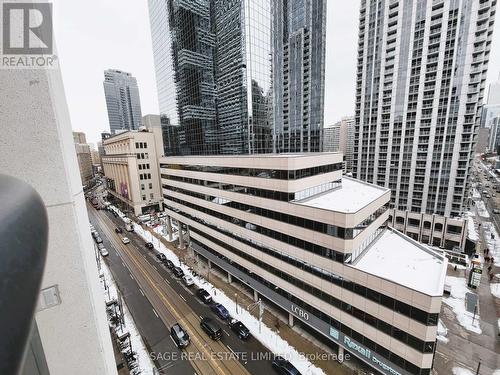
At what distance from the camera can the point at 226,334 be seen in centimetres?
2678

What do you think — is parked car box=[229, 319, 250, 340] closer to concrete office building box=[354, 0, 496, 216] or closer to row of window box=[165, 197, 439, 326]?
row of window box=[165, 197, 439, 326]

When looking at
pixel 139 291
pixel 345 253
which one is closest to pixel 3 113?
pixel 345 253

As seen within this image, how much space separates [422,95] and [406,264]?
49246 mm

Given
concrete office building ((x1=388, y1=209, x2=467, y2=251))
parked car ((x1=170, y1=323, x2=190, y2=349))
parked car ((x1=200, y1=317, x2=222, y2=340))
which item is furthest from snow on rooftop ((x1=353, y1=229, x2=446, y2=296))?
concrete office building ((x1=388, y1=209, x2=467, y2=251))

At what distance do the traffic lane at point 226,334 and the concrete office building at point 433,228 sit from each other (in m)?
48.5

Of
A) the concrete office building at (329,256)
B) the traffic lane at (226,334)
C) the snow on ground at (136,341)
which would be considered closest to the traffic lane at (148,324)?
the snow on ground at (136,341)

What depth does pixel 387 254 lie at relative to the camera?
23.3 meters

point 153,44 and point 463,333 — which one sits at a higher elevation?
point 153,44

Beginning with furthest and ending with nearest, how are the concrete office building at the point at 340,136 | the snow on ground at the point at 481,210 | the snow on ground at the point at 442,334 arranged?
the concrete office building at the point at 340,136 < the snow on ground at the point at 481,210 < the snow on ground at the point at 442,334

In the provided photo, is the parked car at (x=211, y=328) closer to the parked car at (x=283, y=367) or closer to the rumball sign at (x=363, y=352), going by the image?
the parked car at (x=283, y=367)

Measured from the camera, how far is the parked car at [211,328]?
26.1 m

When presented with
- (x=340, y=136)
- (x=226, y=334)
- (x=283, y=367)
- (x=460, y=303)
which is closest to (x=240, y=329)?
(x=226, y=334)

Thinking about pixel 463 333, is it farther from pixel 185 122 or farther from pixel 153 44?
pixel 153 44

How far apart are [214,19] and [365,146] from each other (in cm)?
5070
